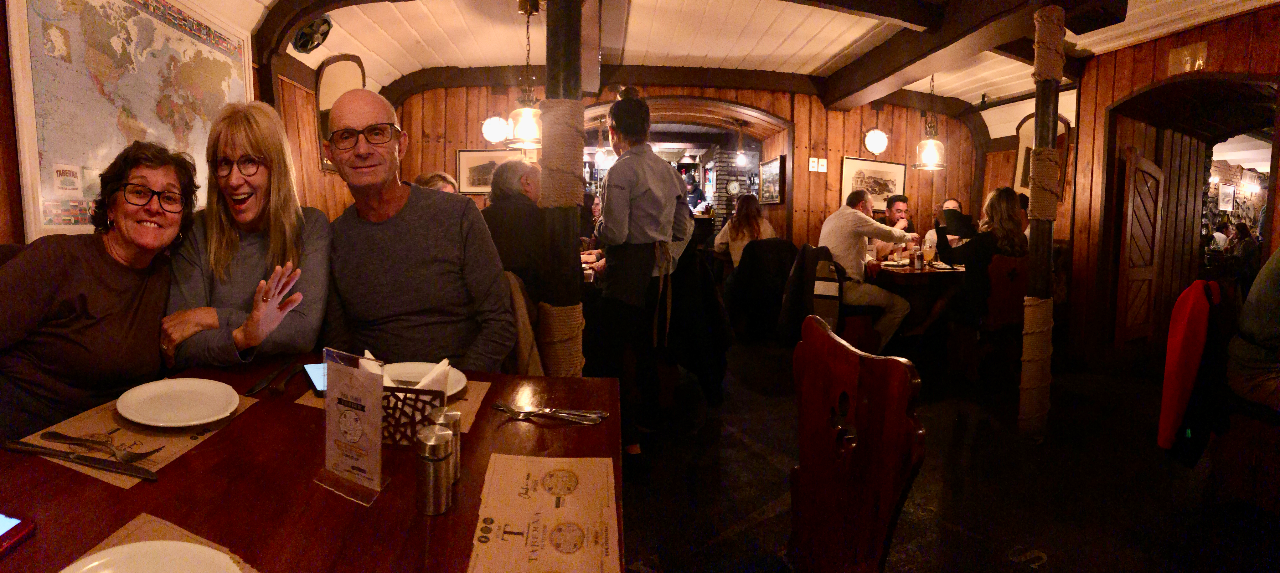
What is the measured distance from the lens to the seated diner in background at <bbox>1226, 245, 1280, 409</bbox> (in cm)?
202

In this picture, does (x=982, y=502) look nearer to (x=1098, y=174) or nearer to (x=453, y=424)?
(x=453, y=424)

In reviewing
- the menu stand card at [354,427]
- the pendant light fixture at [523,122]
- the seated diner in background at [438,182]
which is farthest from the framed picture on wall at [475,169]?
the menu stand card at [354,427]

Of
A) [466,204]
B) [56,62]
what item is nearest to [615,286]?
[466,204]

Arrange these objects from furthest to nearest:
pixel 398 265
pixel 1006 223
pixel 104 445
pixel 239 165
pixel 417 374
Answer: pixel 1006 223 → pixel 398 265 → pixel 239 165 → pixel 417 374 → pixel 104 445

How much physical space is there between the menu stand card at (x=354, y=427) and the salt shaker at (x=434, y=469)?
8 cm

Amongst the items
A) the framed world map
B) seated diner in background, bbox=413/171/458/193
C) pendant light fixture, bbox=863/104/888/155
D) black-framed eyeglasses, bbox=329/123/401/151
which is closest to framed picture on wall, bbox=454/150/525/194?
seated diner in background, bbox=413/171/458/193

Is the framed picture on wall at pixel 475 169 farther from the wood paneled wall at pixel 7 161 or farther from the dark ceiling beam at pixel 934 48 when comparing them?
the wood paneled wall at pixel 7 161

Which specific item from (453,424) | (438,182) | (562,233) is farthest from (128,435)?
(438,182)

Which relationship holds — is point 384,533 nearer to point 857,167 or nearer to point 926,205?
point 857,167

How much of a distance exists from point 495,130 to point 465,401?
16.8 ft

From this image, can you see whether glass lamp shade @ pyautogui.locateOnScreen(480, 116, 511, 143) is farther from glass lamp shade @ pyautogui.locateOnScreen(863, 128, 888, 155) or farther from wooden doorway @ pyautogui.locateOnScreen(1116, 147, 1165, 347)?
wooden doorway @ pyautogui.locateOnScreen(1116, 147, 1165, 347)

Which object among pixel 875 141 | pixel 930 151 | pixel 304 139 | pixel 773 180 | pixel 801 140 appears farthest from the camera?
pixel 773 180

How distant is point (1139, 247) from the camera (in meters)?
5.04

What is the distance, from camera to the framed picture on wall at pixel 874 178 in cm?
648
